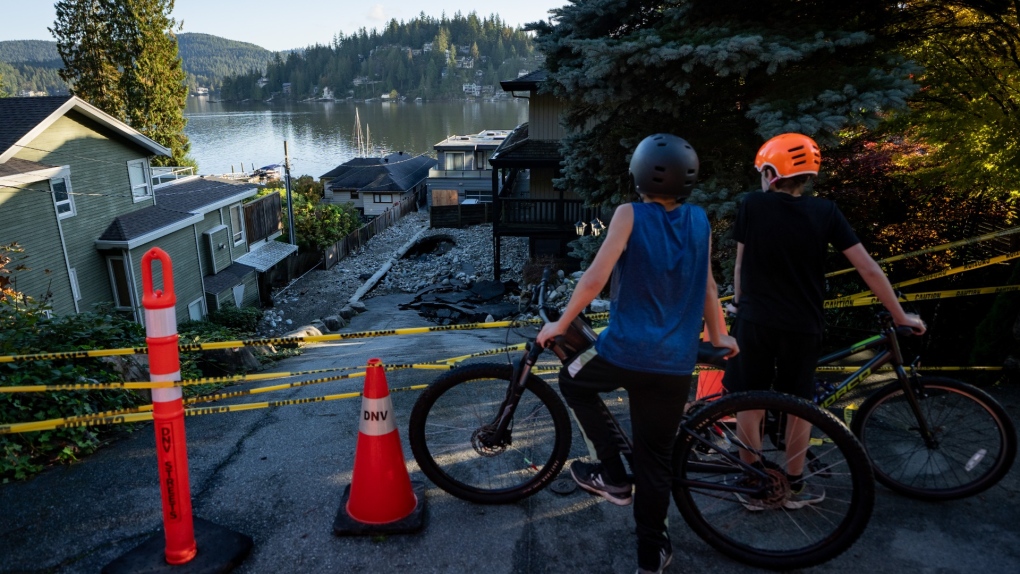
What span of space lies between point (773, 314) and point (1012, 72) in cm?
672

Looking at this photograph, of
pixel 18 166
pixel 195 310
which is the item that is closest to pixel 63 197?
pixel 18 166

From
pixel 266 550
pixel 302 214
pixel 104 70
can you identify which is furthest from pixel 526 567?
pixel 104 70

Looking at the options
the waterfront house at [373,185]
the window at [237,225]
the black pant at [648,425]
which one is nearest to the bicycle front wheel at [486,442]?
the black pant at [648,425]

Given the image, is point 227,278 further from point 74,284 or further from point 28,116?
point 28,116

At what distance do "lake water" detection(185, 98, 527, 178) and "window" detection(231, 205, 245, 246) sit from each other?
5645 cm

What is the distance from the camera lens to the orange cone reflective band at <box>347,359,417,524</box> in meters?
3.43

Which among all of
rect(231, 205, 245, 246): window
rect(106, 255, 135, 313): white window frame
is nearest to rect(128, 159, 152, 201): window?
rect(106, 255, 135, 313): white window frame

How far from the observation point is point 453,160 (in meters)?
47.0

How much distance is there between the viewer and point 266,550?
3311mm

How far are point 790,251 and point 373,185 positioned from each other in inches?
1860

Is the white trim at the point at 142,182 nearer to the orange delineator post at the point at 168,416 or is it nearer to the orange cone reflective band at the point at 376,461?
the orange delineator post at the point at 168,416

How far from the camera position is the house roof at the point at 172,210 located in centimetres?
1981

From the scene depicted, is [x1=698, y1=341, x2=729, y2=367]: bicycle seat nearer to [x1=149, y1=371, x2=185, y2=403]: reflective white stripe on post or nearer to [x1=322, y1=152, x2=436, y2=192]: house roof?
[x1=149, y1=371, x2=185, y2=403]: reflective white stripe on post

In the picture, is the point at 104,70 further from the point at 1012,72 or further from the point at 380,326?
the point at 1012,72
